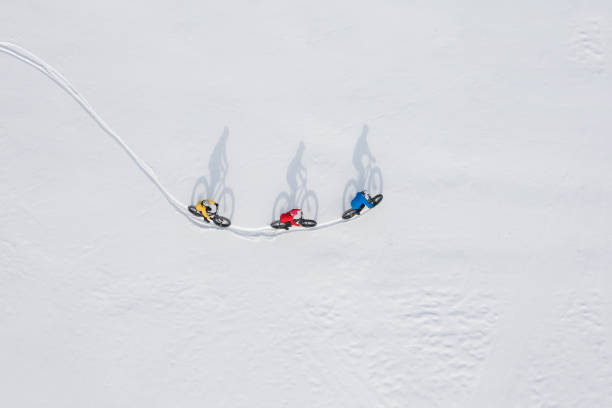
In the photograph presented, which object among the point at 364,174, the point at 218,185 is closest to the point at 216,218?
the point at 218,185

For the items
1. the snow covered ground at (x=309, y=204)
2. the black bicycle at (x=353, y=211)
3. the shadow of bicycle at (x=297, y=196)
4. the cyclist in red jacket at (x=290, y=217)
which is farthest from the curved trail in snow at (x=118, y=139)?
the shadow of bicycle at (x=297, y=196)

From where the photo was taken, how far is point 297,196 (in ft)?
43.8

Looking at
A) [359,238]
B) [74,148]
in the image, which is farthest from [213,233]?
[74,148]

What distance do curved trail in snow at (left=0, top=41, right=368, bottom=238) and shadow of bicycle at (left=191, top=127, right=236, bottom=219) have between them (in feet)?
1.87

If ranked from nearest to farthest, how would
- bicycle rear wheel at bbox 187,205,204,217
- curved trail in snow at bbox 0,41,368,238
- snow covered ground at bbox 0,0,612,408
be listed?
1. snow covered ground at bbox 0,0,612,408
2. bicycle rear wheel at bbox 187,205,204,217
3. curved trail in snow at bbox 0,41,368,238

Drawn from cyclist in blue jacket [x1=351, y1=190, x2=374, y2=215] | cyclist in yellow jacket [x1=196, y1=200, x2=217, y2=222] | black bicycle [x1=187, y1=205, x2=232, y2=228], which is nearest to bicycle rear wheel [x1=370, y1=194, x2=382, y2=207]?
cyclist in blue jacket [x1=351, y1=190, x2=374, y2=215]

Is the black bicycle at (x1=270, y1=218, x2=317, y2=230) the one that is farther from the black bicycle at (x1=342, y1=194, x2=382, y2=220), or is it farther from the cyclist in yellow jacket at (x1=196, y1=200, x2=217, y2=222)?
the cyclist in yellow jacket at (x1=196, y1=200, x2=217, y2=222)

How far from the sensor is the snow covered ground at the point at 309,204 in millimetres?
12430

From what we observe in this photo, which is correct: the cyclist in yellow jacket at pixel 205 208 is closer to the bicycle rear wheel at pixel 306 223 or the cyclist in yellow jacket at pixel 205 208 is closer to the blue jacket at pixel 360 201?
the bicycle rear wheel at pixel 306 223

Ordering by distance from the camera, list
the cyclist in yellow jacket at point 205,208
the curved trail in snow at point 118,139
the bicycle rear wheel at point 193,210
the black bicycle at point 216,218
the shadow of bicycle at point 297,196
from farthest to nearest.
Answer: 1. the shadow of bicycle at point 297,196
2. the curved trail in snow at point 118,139
3. the bicycle rear wheel at point 193,210
4. the black bicycle at point 216,218
5. the cyclist in yellow jacket at point 205,208

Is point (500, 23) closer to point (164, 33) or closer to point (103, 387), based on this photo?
point (164, 33)

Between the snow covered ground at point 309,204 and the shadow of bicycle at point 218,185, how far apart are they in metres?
0.07

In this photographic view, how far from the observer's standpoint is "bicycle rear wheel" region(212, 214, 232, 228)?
505 inches

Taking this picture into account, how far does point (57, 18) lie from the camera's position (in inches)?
567
